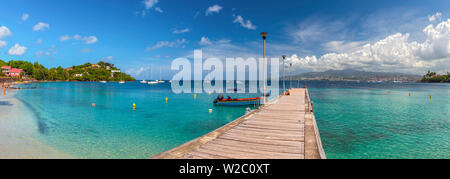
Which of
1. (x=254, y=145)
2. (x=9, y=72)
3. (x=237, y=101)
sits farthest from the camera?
(x=9, y=72)

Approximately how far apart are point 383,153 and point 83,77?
23791 cm

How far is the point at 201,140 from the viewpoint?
7059 mm

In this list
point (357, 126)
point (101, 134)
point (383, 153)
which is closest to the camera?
point (383, 153)

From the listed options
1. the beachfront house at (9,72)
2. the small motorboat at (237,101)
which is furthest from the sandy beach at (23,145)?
the beachfront house at (9,72)

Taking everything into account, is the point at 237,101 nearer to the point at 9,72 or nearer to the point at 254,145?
the point at 254,145

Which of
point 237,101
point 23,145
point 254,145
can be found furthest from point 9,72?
point 254,145

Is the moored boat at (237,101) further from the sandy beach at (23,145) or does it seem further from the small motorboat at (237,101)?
the sandy beach at (23,145)

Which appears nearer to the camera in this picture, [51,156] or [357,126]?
[51,156]

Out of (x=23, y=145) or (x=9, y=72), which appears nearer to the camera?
(x=23, y=145)

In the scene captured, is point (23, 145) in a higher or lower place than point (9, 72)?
lower

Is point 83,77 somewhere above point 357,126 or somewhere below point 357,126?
above
